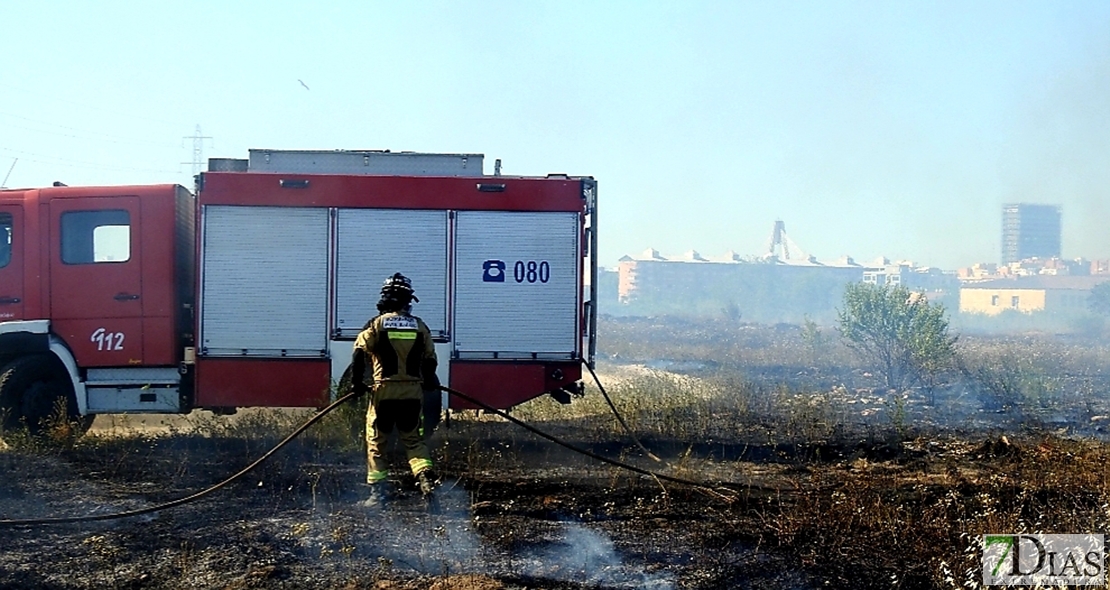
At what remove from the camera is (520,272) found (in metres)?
9.73

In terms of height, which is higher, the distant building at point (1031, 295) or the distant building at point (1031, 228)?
the distant building at point (1031, 228)

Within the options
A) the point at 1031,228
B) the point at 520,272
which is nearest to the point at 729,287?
the point at 1031,228

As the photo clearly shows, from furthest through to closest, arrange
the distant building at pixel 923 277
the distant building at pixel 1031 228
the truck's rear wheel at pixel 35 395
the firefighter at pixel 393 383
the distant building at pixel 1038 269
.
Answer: the distant building at pixel 1031 228, the distant building at pixel 923 277, the distant building at pixel 1038 269, the truck's rear wheel at pixel 35 395, the firefighter at pixel 393 383

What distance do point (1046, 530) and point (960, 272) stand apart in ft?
409

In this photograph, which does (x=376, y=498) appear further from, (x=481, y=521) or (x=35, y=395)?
(x=35, y=395)

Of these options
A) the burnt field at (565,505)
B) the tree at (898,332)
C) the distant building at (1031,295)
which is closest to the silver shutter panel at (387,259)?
the burnt field at (565,505)

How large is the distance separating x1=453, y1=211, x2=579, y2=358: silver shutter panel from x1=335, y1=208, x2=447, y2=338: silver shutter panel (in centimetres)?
22

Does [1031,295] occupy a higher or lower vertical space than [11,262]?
lower

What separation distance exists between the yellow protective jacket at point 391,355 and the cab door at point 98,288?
3958 mm

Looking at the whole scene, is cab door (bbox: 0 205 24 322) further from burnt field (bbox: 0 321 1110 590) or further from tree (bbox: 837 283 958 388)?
tree (bbox: 837 283 958 388)

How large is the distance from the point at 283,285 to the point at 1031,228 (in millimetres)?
184909

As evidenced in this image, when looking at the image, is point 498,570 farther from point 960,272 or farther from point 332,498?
point 960,272

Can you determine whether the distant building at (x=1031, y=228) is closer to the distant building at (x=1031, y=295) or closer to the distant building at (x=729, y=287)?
the distant building at (x=729, y=287)

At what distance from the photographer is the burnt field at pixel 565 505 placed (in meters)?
5.32
